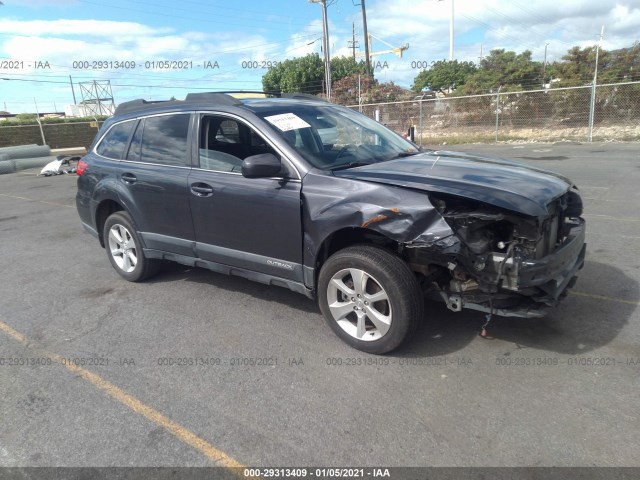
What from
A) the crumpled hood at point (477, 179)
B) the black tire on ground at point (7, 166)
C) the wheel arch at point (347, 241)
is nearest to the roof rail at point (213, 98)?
the crumpled hood at point (477, 179)

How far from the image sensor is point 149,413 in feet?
9.64

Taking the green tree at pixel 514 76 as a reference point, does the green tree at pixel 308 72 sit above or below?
above

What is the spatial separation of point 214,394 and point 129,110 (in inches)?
139

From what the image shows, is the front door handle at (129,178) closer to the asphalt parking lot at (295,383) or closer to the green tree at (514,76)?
the asphalt parking lot at (295,383)

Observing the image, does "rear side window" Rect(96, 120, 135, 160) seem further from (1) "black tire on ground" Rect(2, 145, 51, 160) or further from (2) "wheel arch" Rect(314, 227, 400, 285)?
(1) "black tire on ground" Rect(2, 145, 51, 160)

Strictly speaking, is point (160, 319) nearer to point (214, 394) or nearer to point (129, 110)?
point (214, 394)

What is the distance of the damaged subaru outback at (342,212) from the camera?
3088mm

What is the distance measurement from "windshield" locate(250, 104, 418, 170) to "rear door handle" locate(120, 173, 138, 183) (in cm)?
160

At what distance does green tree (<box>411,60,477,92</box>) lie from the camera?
58.3 m

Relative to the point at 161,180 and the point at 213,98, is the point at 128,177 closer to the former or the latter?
the point at 161,180

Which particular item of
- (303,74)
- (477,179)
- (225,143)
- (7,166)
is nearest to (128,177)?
(225,143)

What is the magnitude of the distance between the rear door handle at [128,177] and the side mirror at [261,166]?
68.5 inches

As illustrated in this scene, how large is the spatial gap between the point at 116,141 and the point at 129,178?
0.66m

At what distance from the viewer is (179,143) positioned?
4.42 meters
